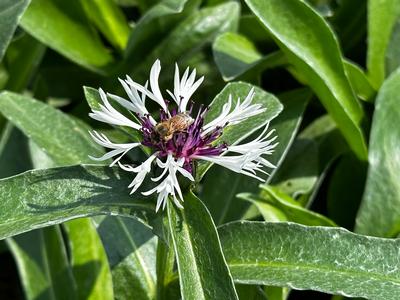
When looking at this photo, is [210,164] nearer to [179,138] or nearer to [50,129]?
[179,138]

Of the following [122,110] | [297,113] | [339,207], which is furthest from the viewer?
[339,207]

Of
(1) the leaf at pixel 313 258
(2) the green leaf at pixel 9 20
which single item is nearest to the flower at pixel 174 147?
(1) the leaf at pixel 313 258

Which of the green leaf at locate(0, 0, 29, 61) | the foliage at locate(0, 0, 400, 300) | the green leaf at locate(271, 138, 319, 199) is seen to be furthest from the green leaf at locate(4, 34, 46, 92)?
the green leaf at locate(271, 138, 319, 199)

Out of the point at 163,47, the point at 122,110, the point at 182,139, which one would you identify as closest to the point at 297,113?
the point at 163,47

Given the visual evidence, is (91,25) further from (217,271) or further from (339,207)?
(217,271)

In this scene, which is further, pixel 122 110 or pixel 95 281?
pixel 95 281

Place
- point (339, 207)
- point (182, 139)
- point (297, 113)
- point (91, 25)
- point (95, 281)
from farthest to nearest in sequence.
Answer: point (91, 25), point (339, 207), point (297, 113), point (95, 281), point (182, 139)

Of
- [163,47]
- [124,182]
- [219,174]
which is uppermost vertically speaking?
[124,182]

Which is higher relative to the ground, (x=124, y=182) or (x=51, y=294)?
(x=124, y=182)

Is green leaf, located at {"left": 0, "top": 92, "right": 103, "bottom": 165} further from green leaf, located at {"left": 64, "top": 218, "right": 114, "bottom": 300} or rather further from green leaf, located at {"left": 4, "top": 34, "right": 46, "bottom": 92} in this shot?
green leaf, located at {"left": 4, "top": 34, "right": 46, "bottom": 92}
